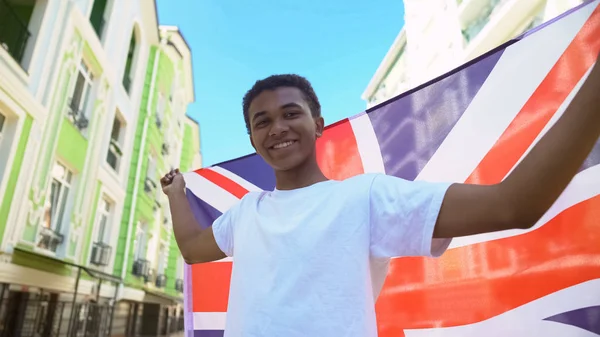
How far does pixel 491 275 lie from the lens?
1.89 meters

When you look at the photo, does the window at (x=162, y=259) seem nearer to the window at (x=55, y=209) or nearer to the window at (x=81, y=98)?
the window at (x=55, y=209)

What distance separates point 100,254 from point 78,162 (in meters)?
3.32

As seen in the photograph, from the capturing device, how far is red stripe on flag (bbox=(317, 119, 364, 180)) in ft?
8.25

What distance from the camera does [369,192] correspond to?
114cm

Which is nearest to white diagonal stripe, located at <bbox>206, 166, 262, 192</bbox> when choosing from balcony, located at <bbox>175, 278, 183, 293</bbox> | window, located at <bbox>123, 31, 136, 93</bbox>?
window, located at <bbox>123, 31, 136, 93</bbox>

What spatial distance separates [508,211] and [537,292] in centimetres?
113

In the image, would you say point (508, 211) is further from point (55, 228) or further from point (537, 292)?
point (55, 228)

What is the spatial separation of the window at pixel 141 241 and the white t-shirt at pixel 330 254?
55.2 ft

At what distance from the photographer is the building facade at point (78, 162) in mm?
7594

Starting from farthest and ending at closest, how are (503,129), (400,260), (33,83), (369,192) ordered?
(33,83), (400,260), (503,129), (369,192)

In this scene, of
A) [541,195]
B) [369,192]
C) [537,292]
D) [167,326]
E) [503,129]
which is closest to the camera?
[541,195]

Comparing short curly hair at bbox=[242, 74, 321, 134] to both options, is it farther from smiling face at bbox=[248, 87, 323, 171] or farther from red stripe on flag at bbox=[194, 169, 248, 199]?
red stripe on flag at bbox=[194, 169, 248, 199]

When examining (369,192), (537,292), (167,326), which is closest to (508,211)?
(369,192)

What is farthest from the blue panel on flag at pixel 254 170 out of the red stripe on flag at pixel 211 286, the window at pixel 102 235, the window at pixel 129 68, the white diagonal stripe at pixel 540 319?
the window at pixel 129 68
